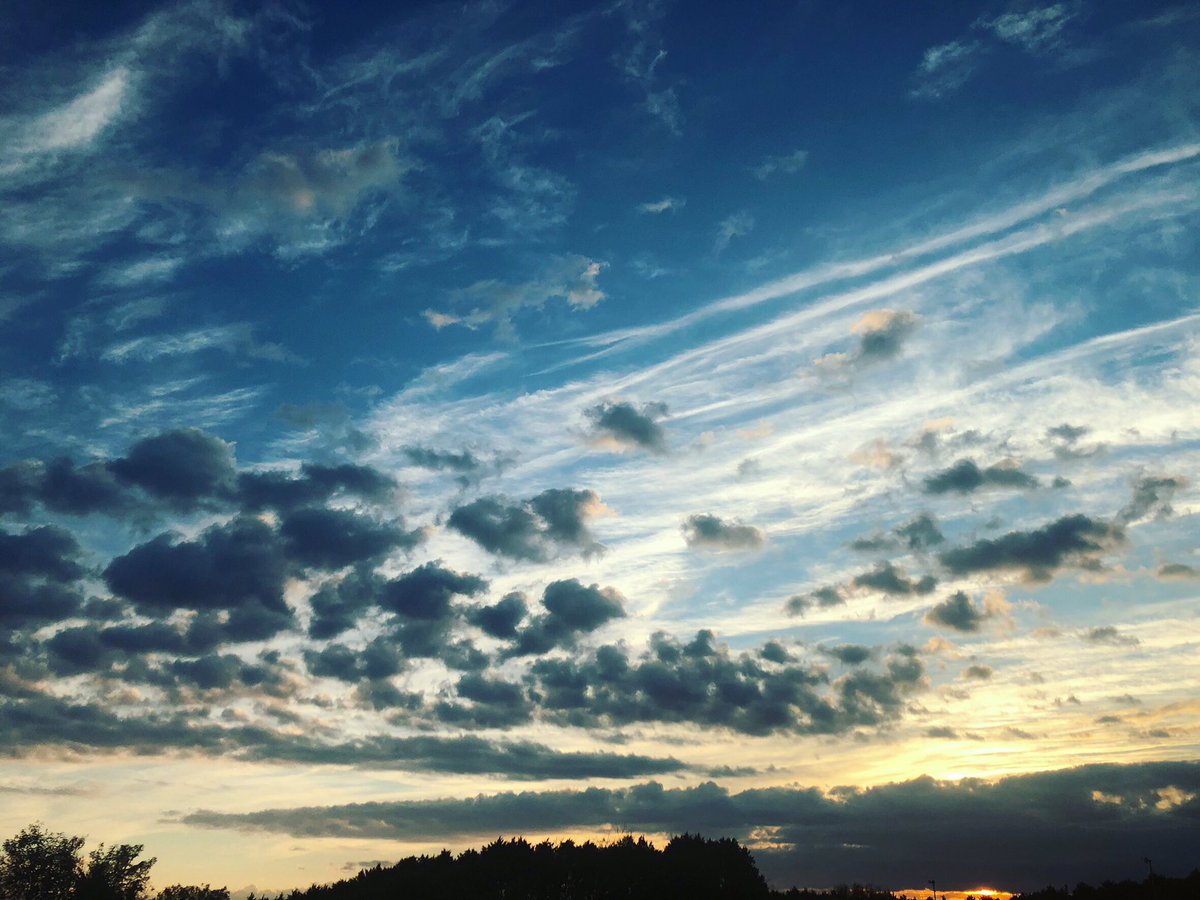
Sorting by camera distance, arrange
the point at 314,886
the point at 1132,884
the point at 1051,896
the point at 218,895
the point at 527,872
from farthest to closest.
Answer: the point at 218,895, the point at 314,886, the point at 527,872, the point at 1051,896, the point at 1132,884

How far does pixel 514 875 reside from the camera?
128125 mm

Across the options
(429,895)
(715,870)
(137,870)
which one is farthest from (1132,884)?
(137,870)

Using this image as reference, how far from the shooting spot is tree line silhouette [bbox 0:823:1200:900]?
116125mm

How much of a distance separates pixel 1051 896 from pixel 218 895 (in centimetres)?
16950

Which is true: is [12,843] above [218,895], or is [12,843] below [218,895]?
above

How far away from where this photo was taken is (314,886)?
143750 millimetres

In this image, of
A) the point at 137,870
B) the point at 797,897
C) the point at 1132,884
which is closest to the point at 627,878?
the point at 797,897

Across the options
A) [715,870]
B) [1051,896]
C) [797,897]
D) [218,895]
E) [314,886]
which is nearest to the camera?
[1051,896]

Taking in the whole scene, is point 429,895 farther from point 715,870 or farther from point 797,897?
point 797,897

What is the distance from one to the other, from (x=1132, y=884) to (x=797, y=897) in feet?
145

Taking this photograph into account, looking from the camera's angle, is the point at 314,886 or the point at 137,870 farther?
the point at 137,870

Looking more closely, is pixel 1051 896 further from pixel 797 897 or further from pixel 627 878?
pixel 627 878

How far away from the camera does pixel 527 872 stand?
129 meters

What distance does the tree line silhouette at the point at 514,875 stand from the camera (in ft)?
381
